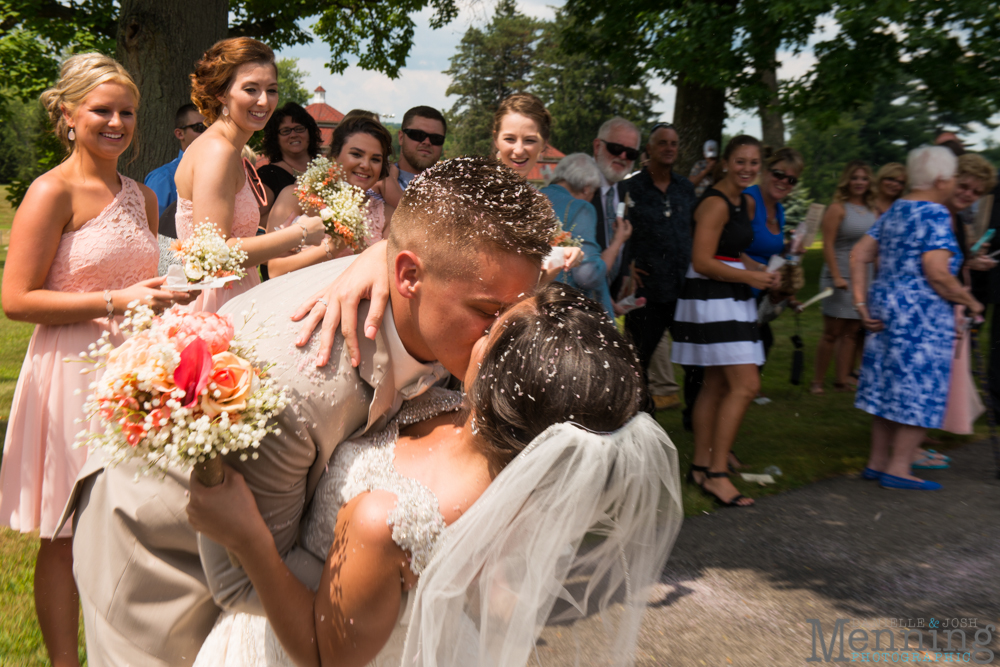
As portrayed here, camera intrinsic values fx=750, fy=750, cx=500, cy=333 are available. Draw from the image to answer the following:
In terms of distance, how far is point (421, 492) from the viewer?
1.84m

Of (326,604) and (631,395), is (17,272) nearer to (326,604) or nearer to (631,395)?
(326,604)

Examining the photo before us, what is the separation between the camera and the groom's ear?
1.89 metres

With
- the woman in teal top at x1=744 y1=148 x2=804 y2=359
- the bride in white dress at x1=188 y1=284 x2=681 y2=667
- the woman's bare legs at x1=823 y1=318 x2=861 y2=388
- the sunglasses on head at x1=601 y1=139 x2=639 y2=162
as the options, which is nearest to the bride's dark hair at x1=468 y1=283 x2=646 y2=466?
the bride in white dress at x1=188 y1=284 x2=681 y2=667

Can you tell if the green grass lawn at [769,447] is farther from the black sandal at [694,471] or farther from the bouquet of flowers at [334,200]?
the bouquet of flowers at [334,200]

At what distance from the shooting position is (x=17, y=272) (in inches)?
107

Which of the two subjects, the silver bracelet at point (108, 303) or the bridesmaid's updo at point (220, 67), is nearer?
the silver bracelet at point (108, 303)

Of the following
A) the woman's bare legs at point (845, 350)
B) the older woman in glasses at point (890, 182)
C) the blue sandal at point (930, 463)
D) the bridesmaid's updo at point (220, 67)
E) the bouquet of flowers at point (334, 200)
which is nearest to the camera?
the bridesmaid's updo at point (220, 67)

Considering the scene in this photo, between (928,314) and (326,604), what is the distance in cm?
493

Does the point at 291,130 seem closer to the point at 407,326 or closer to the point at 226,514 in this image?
the point at 407,326

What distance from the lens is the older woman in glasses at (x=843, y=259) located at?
785 cm

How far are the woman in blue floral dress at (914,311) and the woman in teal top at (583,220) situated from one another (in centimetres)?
216

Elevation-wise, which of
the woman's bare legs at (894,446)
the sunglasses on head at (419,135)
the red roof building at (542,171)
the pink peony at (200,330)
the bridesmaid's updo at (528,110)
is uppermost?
the bridesmaid's updo at (528,110)

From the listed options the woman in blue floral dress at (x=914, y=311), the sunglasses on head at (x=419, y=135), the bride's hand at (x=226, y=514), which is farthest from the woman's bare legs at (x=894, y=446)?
the bride's hand at (x=226, y=514)

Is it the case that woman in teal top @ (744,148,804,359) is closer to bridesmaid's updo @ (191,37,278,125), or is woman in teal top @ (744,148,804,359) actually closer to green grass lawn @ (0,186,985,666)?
green grass lawn @ (0,186,985,666)
